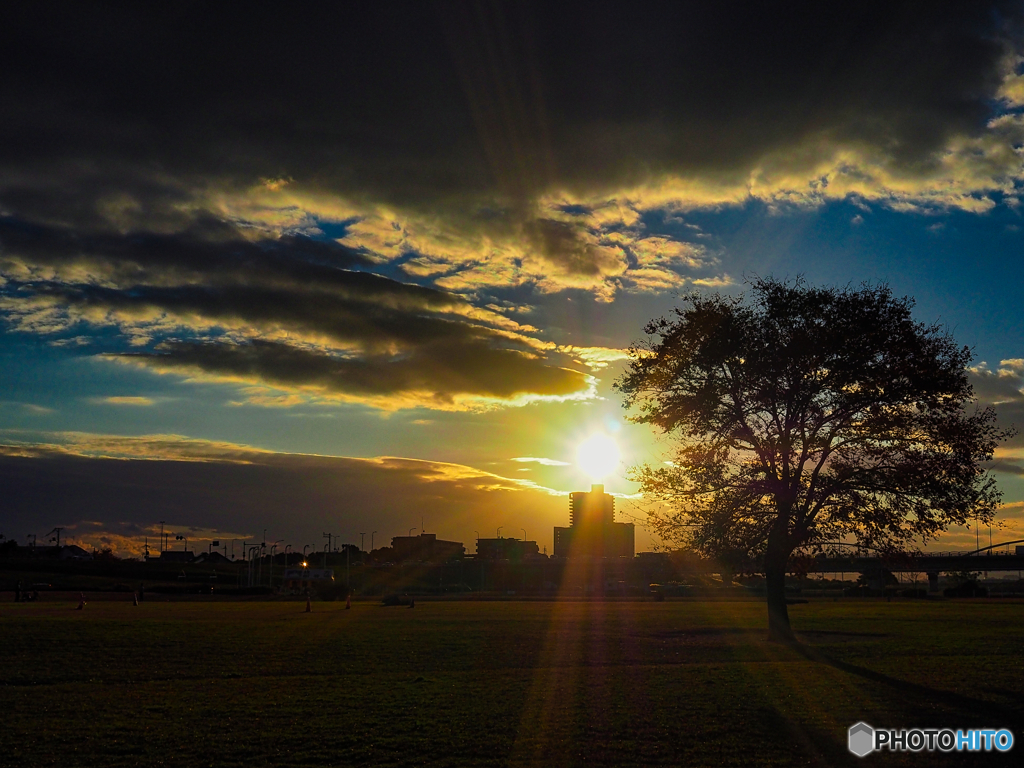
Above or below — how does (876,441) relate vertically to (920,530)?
above

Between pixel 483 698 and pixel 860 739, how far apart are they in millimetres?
8530

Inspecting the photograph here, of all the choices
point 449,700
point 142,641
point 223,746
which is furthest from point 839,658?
point 142,641

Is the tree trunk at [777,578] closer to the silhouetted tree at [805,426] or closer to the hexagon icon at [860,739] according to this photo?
the silhouetted tree at [805,426]

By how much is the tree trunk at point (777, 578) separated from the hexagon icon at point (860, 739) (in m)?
18.0

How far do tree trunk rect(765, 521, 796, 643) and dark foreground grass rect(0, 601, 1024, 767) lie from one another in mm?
951

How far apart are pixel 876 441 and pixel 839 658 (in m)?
8.36

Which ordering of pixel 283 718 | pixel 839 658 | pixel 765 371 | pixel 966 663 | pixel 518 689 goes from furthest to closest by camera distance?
pixel 765 371 → pixel 839 658 → pixel 966 663 → pixel 518 689 → pixel 283 718

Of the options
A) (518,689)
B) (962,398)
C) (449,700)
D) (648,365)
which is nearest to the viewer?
(449,700)

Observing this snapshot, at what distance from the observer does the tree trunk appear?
34.3m

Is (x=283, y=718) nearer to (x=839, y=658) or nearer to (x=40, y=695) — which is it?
(x=40, y=695)

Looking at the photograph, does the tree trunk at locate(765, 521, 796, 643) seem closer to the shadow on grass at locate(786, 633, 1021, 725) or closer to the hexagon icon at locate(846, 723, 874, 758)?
the shadow on grass at locate(786, 633, 1021, 725)

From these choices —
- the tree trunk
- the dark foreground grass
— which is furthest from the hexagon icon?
the tree trunk

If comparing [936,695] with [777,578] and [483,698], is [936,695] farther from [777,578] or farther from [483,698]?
[777,578]

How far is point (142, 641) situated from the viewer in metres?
35.3
